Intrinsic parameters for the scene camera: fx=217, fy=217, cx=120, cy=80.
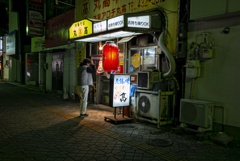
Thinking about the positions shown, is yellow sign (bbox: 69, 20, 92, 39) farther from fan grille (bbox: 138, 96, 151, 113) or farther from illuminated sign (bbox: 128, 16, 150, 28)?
fan grille (bbox: 138, 96, 151, 113)

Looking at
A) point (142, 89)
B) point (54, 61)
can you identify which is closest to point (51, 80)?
point (54, 61)

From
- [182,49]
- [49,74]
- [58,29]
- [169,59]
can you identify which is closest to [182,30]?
[182,49]

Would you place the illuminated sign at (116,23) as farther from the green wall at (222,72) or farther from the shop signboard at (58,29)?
the shop signboard at (58,29)

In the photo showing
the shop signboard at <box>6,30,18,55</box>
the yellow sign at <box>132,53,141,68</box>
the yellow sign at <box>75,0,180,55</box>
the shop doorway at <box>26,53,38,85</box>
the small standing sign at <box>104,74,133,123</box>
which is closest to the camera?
the yellow sign at <box>75,0,180,55</box>

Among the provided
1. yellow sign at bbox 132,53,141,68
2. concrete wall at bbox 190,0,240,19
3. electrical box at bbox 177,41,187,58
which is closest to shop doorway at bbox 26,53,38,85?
yellow sign at bbox 132,53,141,68

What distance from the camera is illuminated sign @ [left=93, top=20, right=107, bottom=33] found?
9.22 meters

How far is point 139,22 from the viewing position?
27.3 feet

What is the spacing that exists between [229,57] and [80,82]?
19.2ft

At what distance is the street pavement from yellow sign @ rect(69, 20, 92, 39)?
13.7 ft

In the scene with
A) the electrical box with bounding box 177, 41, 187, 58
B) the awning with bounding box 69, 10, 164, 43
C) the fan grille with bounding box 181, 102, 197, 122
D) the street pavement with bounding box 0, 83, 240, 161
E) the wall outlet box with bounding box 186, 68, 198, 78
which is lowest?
the street pavement with bounding box 0, 83, 240, 161

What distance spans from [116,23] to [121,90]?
2.63m

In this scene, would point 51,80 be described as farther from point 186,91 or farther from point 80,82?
point 186,91

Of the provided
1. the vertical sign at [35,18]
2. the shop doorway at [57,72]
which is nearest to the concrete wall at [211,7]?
the shop doorway at [57,72]

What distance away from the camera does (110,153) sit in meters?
5.50
